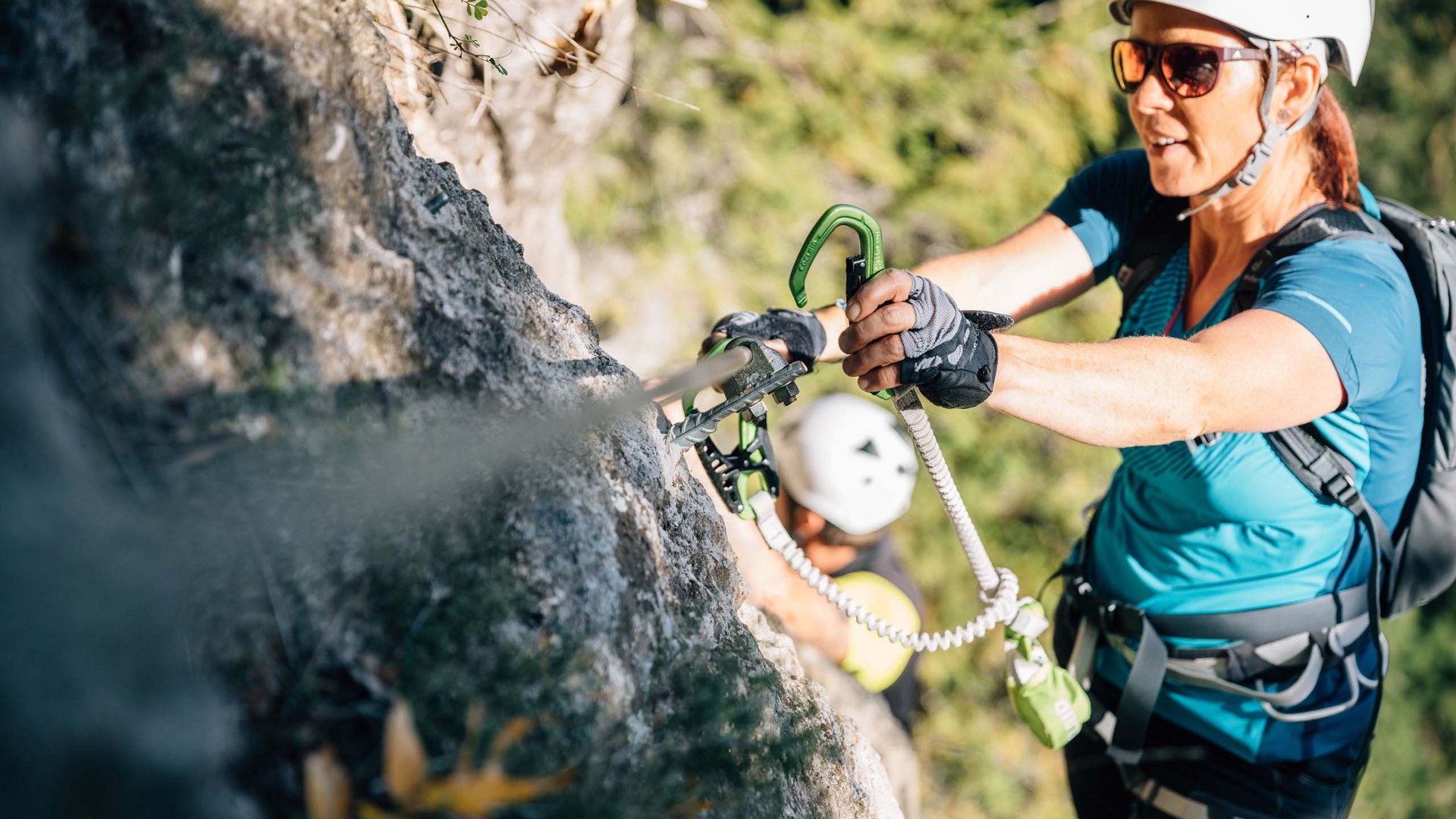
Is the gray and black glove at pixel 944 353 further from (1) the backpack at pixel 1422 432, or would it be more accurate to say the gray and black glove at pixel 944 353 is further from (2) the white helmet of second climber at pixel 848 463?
(2) the white helmet of second climber at pixel 848 463

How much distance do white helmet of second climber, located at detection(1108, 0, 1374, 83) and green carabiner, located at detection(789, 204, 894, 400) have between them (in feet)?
4.21

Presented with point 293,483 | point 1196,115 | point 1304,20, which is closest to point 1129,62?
point 1196,115

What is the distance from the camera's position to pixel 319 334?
1.49 metres

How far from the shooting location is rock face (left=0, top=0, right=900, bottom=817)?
122cm

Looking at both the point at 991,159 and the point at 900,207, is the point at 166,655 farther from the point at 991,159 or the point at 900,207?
the point at 991,159

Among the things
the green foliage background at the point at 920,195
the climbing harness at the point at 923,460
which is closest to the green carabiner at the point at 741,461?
the climbing harness at the point at 923,460

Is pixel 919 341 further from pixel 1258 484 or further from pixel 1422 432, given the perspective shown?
pixel 1422 432

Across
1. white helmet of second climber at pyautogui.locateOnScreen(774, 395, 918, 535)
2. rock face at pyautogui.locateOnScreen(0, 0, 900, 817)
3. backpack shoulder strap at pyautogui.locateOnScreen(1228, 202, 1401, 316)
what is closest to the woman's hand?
rock face at pyautogui.locateOnScreen(0, 0, 900, 817)

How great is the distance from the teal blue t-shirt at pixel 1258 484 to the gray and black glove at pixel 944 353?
0.78 m

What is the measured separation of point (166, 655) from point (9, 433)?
0.35 meters

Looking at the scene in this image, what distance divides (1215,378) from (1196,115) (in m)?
0.94

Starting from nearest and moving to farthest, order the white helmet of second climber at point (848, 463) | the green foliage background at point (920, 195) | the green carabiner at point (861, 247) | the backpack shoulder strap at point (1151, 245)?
the green carabiner at point (861, 247)
the backpack shoulder strap at point (1151, 245)
the white helmet of second climber at point (848, 463)
the green foliage background at point (920, 195)

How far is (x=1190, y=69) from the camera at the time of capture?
257cm

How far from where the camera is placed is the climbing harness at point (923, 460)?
2027mm
